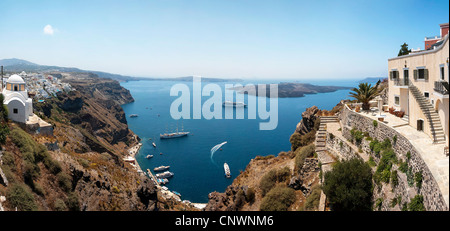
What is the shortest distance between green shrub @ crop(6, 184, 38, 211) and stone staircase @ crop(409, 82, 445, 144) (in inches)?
667

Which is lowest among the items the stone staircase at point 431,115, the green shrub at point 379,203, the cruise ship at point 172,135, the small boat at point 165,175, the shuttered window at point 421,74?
the small boat at point 165,175

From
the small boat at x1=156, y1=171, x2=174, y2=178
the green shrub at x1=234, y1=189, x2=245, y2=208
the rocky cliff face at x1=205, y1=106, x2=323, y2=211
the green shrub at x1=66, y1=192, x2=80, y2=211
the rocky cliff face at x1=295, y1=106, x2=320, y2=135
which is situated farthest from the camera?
the small boat at x1=156, y1=171, x2=174, y2=178

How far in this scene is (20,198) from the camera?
13.8 meters

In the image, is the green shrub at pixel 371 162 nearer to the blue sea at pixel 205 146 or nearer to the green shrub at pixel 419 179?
the green shrub at pixel 419 179

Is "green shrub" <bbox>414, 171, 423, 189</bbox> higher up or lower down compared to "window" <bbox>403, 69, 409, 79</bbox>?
lower down

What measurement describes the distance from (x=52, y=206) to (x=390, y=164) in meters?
17.5

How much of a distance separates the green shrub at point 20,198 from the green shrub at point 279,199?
1204 cm

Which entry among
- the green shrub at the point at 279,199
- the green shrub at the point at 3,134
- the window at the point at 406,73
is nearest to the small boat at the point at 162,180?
the green shrub at the point at 3,134

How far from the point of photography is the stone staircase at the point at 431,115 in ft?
30.8

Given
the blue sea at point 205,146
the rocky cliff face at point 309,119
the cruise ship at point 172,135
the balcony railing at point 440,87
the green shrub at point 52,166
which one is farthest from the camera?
the cruise ship at point 172,135

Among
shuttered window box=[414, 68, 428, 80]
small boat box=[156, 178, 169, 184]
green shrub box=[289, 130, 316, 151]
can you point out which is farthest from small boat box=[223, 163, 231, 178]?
shuttered window box=[414, 68, 428, 80]

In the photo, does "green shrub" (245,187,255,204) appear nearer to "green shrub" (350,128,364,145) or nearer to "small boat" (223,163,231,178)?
"green shrub" (350,128,364,145)

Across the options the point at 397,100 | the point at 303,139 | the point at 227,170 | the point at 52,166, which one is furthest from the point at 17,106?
the point at 227,170

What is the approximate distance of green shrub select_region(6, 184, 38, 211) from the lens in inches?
526
